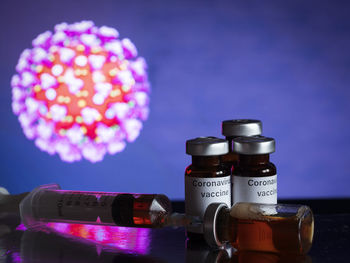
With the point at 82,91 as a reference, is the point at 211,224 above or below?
below

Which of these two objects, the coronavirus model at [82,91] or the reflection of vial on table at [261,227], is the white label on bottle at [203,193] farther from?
the coronavirus model at [82,91]

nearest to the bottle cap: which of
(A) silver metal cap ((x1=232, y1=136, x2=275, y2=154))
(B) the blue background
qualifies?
(A) silver metal cap ((x1=232, y1=136, x2=275, y2=154))

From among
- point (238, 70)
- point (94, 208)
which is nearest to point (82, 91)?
point (238, 70)

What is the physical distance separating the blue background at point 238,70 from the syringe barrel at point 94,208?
6.84 ft

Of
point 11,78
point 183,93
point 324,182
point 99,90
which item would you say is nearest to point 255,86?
point 183,93

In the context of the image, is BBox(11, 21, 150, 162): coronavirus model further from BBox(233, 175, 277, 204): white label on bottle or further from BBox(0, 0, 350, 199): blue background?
BBox(233, 175, 277, 204): white label on bottle

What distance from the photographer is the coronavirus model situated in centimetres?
310

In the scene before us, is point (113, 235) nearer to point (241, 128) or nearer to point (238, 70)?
point (241, 128)

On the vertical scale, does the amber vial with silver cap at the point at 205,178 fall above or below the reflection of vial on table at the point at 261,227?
above

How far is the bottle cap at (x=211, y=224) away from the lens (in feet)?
2.81

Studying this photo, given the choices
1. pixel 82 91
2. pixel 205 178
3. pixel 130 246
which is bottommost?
pixel 130 246

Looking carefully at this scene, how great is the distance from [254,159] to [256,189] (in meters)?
0.05

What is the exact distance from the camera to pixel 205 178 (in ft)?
2.96

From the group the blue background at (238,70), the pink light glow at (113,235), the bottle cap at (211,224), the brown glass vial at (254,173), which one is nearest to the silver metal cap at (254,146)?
the brown glass vial at (254,173)
